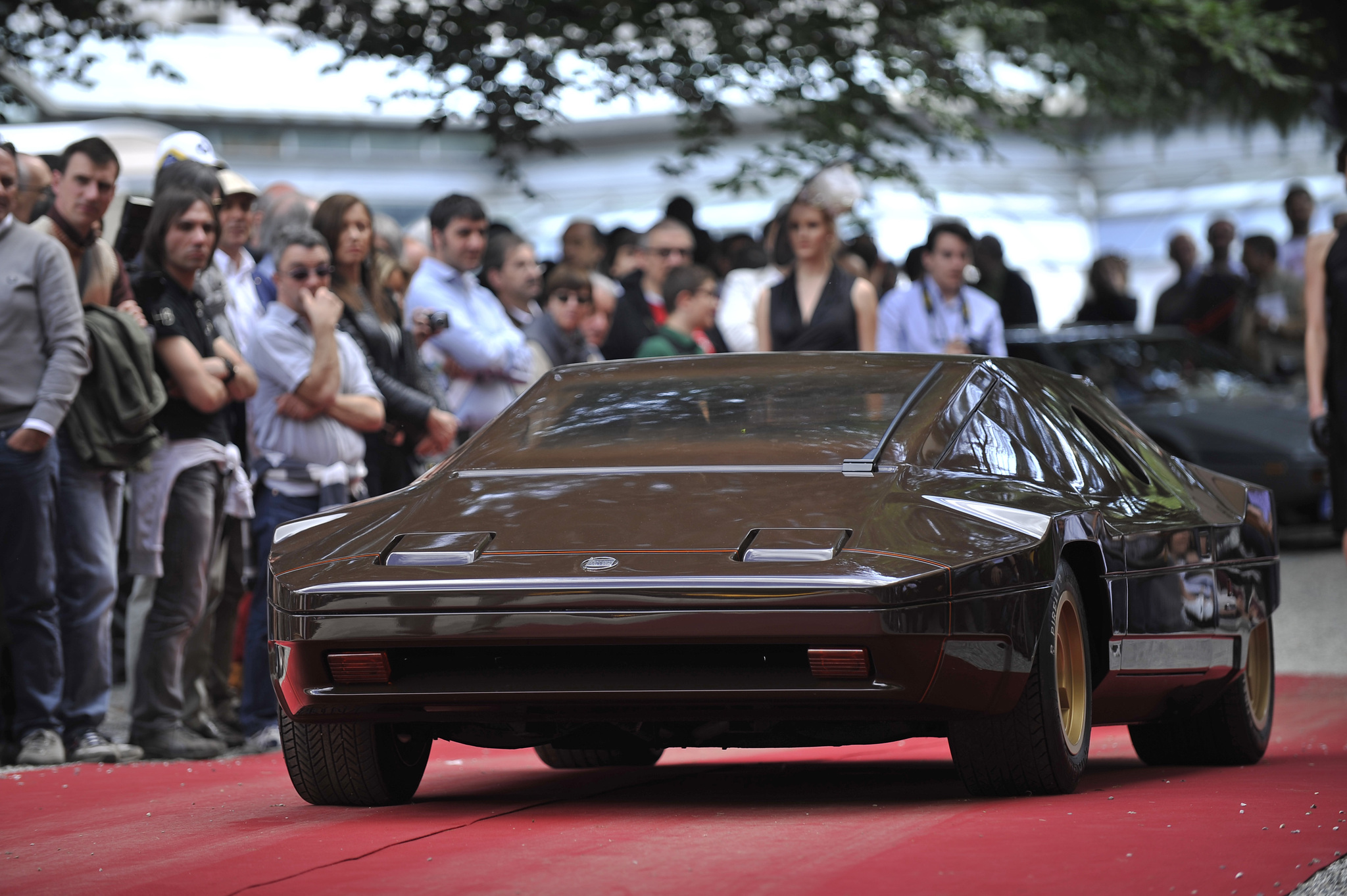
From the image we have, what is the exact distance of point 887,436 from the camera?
5559 mm

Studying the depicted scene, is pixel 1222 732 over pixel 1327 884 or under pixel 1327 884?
under

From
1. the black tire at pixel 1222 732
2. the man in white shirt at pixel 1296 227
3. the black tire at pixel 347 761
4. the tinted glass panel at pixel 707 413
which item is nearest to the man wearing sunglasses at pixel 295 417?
the tinted glass panel at pixel 707 413

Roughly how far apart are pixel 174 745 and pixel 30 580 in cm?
83

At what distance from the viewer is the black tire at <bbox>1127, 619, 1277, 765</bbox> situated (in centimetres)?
672

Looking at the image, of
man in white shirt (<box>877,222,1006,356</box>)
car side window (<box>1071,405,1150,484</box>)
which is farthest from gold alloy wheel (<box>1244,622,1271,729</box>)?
man in white shirt (<box>877,222,1006,356</box>)

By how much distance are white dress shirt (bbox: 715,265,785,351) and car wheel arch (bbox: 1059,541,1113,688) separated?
17.1 feet

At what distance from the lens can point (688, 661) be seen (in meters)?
4.90

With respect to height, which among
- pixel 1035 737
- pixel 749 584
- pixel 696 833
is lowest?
pixel 696 833

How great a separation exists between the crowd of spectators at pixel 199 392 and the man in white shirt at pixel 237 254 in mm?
12

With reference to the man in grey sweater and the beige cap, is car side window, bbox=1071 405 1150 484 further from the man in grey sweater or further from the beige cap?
the beige cap

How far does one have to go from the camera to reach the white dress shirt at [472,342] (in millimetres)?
9516

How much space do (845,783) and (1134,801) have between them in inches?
39.0

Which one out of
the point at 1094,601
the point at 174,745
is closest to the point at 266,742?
the point at 174,745

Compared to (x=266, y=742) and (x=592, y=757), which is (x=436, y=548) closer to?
(x=592, y=757)
